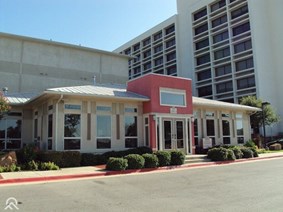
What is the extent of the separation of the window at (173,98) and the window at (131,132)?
243 cm

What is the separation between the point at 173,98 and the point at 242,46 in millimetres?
38158

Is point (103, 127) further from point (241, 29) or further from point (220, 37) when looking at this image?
A: point (220, 37)

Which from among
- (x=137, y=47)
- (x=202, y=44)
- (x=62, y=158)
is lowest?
(x=62, y=158)

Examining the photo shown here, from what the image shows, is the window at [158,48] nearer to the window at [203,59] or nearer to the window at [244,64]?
the window at [203,59]

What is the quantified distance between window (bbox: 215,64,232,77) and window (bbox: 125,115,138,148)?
40.6 meters

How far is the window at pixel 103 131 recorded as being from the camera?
1895 centimetres

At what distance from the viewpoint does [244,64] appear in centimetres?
5375

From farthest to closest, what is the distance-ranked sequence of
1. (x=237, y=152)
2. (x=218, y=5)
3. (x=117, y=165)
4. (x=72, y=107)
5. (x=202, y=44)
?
(x=202, y=44)
(x=218, y=5)
(x=237, y=152)
(x=72, y=107)
(x=117, y=165)

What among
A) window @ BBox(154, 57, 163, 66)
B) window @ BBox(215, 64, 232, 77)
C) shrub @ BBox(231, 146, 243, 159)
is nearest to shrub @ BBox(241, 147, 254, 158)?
shrub @ BBox(231, 146, 243, 159)

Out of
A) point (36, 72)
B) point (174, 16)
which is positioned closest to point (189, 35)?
point (174, 16)

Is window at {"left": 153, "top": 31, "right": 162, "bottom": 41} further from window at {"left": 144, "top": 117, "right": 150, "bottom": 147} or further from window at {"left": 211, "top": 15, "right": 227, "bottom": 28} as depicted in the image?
window at {"left": 144, "top": 117, "right": 150, "bottom": 147}

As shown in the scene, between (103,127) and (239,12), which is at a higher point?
(239,12)

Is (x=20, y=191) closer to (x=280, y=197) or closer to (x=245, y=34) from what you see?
(x=280, y=197)

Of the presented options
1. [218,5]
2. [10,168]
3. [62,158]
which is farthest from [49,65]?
[218,5]
